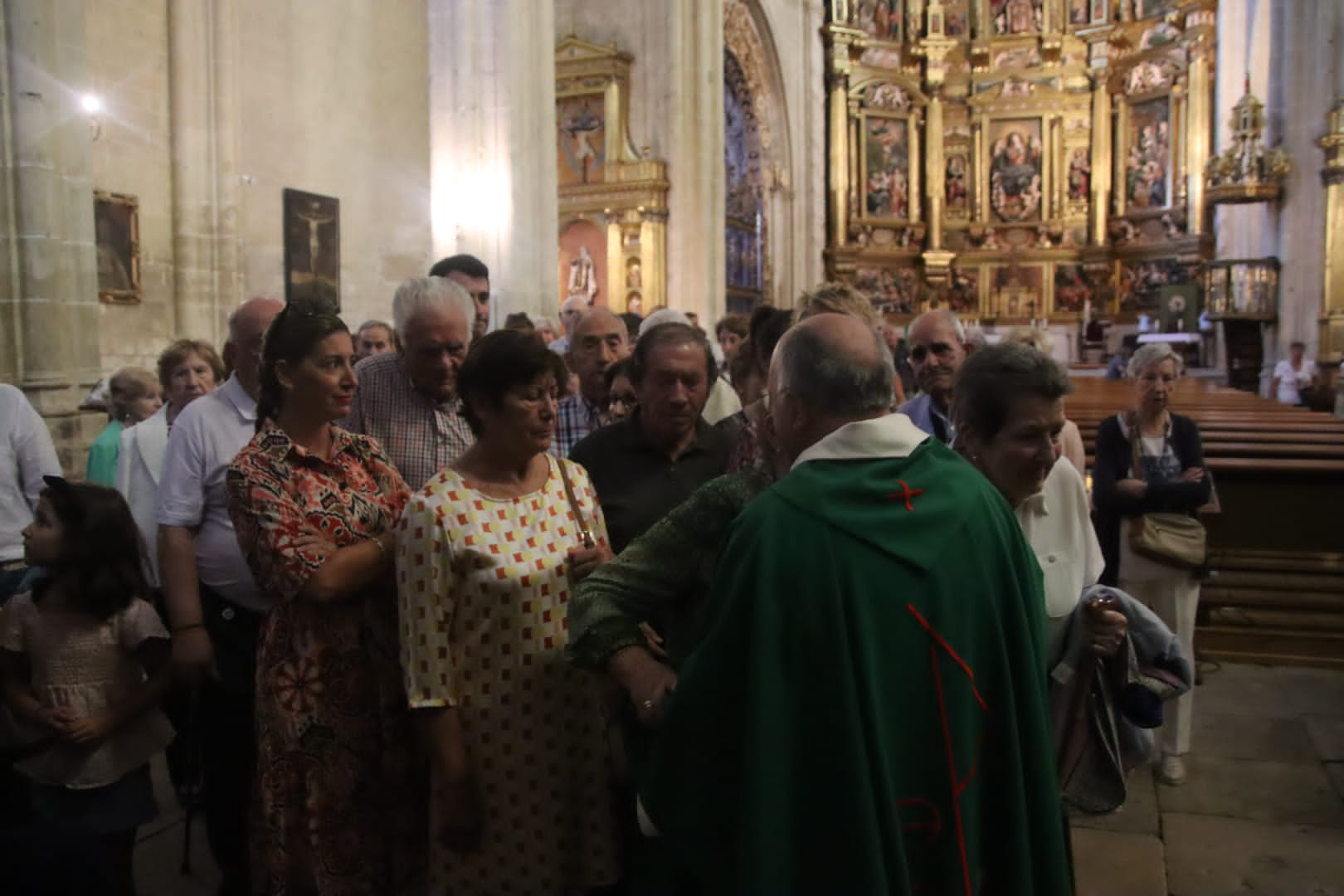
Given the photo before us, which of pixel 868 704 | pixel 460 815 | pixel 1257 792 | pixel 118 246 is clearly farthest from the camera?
pixel 118 246

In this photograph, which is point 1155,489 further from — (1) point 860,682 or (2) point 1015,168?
(2) point 1015,168

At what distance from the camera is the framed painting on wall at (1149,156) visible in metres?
21.5

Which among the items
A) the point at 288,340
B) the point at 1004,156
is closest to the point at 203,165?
the point at 288,340

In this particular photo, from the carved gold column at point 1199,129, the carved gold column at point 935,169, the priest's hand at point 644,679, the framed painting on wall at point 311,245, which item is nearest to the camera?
the priest's hand at point 644,679

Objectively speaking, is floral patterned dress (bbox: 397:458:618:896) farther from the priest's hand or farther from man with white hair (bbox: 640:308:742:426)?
man with white hair (bbox: 640:308:742:426)

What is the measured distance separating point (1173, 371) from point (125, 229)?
681cm

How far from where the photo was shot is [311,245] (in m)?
9.74

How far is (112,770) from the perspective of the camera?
288cm

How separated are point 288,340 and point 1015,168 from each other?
22607 millimetres

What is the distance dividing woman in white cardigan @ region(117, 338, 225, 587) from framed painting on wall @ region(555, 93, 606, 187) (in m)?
10.2

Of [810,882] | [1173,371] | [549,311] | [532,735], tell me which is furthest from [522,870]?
[549,311]

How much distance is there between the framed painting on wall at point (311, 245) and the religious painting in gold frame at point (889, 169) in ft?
47.1

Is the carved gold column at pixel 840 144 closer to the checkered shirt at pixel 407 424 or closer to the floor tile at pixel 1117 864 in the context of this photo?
the floor tile at pixel 1117 864

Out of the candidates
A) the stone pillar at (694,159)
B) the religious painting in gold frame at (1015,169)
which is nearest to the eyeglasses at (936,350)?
the stone pillar at (694,159)
